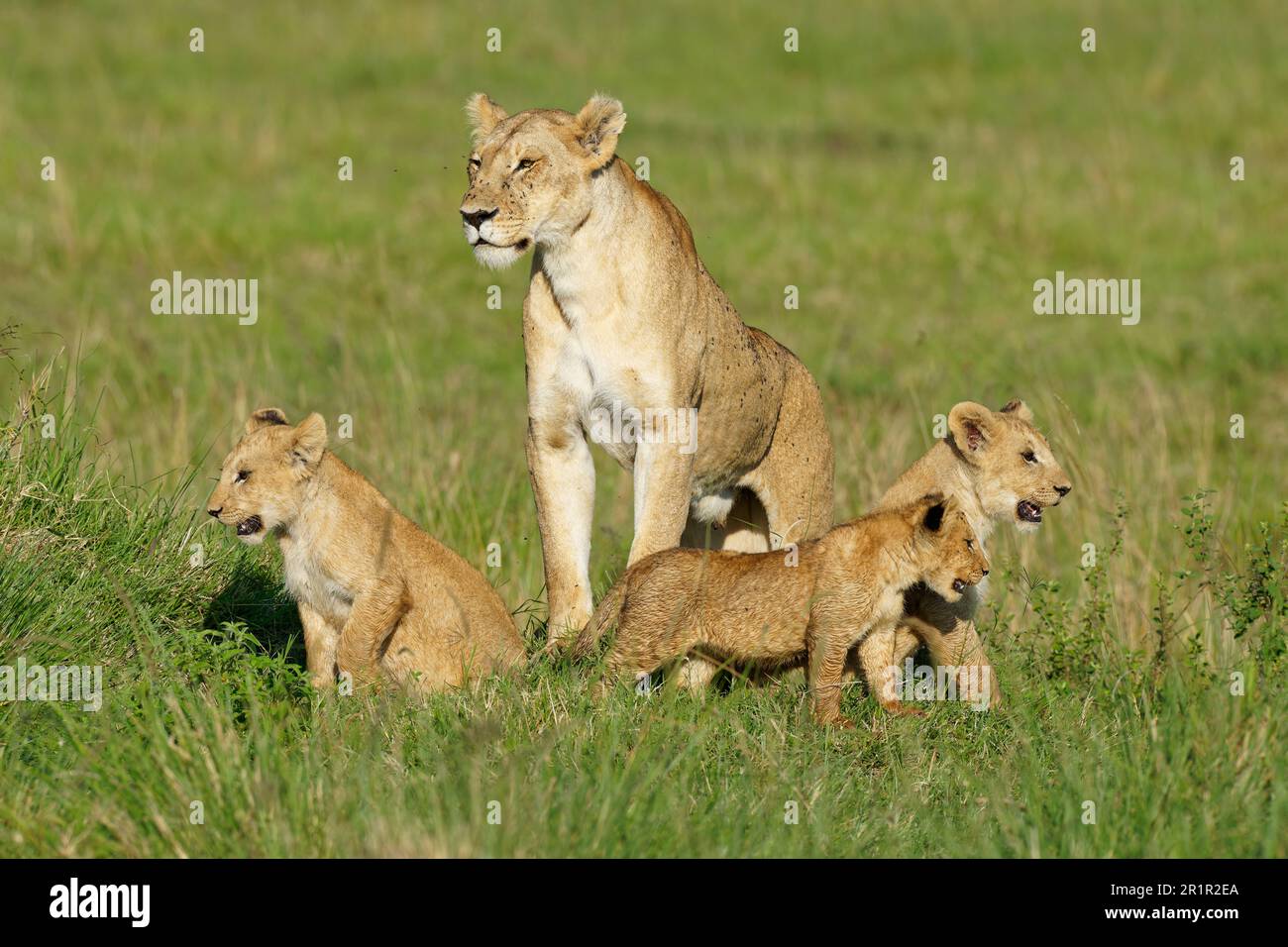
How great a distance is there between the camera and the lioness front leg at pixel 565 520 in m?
8.07

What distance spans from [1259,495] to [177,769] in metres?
8.27

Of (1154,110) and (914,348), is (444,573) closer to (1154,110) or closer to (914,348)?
(914,348)

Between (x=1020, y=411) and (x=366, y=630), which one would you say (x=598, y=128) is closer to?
(x=1020, y=411)

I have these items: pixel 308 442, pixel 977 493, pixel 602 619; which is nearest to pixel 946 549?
pixel 977 493

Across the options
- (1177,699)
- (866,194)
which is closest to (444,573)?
(1177,699)

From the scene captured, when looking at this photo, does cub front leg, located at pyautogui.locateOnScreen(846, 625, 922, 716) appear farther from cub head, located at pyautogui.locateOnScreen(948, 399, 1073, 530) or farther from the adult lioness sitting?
the adult lioness sitting

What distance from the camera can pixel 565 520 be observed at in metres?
8.15

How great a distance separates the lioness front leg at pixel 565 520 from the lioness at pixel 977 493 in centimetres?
128

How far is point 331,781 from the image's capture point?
6.12 m

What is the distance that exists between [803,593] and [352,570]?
181 cm

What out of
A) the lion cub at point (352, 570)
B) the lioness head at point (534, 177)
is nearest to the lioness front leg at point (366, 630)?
the lion cub at point (352, 570)

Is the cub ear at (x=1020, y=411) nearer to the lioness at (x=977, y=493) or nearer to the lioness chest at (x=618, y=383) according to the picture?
the lioness at (x=977, y=493)

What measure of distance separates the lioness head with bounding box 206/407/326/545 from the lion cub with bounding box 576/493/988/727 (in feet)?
4.59

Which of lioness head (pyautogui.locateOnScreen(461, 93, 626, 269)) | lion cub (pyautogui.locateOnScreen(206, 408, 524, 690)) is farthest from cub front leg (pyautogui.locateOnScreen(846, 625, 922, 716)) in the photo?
lioness head (pyautogui.locateOnScreen(461, 93, 626, 269))
